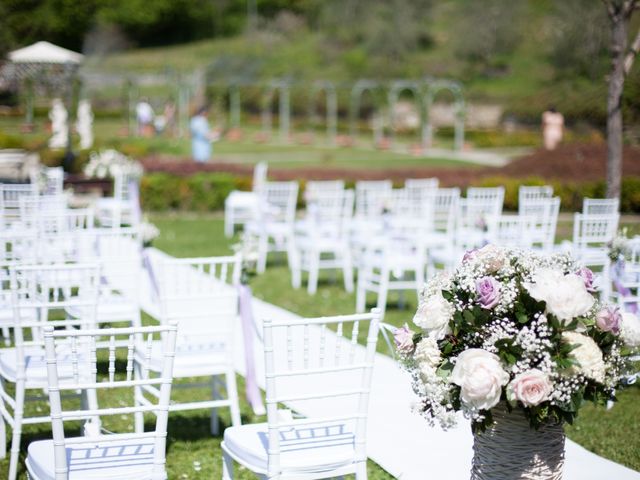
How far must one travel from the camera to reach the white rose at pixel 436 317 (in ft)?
11.2

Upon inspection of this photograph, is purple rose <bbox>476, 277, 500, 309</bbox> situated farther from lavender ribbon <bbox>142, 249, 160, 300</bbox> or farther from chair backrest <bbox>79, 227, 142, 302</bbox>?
lavender ribbon <bbox>142, 249, 160, 300</bbox>

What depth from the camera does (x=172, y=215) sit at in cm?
1727

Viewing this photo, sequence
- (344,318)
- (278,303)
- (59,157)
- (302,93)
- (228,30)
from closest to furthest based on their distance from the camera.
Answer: (344,318), (278,303), (59,157), (302,93), (228,30)

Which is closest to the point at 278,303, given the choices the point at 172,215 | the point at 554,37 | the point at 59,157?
the point at 172,215

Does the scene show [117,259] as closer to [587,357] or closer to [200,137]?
[587,357]

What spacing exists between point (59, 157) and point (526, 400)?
18623 mm

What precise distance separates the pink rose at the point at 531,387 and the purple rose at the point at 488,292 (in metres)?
0.29

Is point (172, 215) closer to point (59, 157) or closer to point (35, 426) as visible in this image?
point (59, 157)

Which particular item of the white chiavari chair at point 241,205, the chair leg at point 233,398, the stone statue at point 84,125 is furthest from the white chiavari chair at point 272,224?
the stone statue at point 84,125

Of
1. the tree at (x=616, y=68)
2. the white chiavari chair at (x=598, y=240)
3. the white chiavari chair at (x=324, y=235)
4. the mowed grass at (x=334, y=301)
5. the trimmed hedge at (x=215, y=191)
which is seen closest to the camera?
the mowed grass at (x=334, y=301)

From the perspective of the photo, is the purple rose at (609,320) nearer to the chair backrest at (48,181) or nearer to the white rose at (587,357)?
the white rose at (587,357)

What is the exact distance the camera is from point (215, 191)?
17.5 meters

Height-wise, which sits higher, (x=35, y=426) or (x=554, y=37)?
(x=554, y=37)

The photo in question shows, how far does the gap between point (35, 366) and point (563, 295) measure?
3.06 meters
